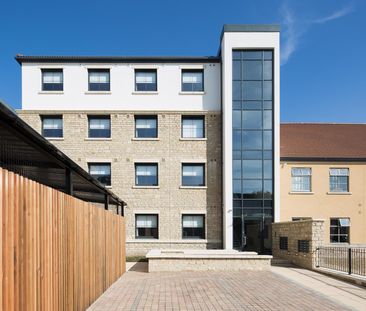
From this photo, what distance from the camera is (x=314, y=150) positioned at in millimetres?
24031

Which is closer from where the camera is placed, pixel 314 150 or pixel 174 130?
pixel 174 130

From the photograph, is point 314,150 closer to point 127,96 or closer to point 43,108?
point 127,96

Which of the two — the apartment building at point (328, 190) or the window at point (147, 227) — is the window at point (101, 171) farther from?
the apartment building at point (328, 190)

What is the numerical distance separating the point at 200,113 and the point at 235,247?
860cm

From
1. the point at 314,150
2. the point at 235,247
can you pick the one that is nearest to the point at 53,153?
the point at 235,247

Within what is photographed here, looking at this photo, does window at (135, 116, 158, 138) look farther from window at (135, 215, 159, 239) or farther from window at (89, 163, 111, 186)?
window at (135, 215, 159, 239)

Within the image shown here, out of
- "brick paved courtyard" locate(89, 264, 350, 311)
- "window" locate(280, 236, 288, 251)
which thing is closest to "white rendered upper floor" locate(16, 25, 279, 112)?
"window" locate(280, 236, 288, 251)

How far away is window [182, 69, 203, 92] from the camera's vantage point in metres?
22.2

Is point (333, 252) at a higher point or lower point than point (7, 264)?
lower

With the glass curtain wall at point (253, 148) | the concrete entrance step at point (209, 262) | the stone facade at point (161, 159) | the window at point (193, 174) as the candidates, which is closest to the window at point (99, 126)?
the stone facade at point (161, 159)

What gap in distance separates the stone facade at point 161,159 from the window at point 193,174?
34 cm

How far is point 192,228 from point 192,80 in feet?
31.2

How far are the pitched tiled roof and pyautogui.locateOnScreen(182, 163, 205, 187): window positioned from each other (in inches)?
228

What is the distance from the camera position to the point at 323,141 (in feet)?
82.8
